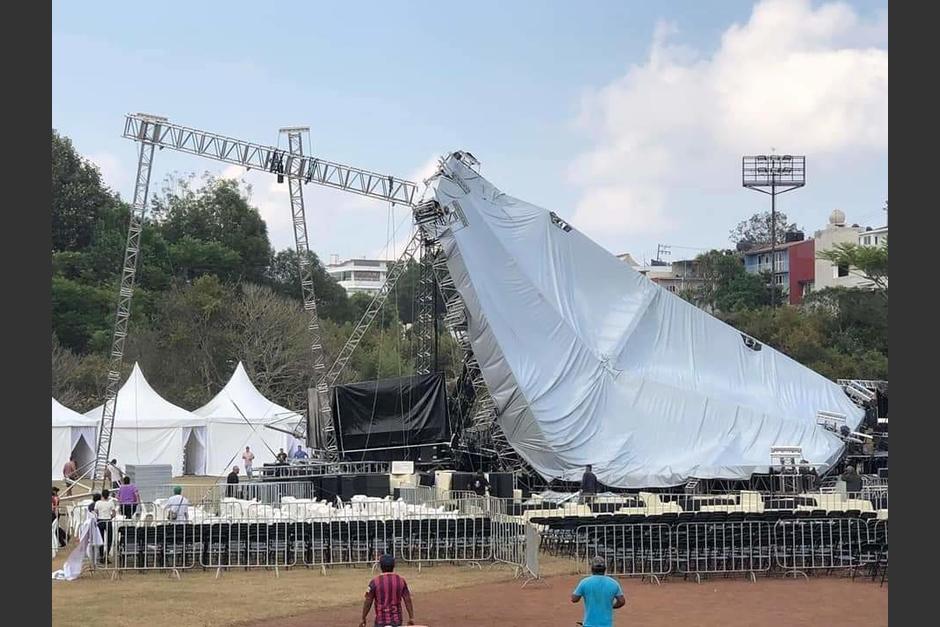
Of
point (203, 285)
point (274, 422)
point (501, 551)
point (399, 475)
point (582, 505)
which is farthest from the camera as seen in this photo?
point (203, 285)

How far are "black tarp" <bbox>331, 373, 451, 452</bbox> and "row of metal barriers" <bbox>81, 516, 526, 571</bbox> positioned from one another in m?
15.5

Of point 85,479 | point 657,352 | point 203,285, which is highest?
point 203,285

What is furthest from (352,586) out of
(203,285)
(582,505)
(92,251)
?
(92,251)

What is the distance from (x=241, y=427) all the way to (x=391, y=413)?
11.2m

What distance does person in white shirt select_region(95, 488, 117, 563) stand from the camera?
22.1 m

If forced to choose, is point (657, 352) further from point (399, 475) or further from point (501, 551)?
point (501, 551)

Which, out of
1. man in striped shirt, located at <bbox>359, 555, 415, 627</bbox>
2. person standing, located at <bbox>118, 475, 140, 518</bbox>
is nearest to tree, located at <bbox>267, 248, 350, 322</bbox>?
person standing, located at <bbox>118, 475, 140, 518</bbox>

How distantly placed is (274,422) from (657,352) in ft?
57.3

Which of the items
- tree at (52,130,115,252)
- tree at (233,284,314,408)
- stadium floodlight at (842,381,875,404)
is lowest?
stadium floodlight at (842,381,875,404)

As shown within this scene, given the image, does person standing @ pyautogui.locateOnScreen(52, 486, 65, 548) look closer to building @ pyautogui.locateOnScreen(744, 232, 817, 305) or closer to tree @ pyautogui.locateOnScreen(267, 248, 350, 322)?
tree @ pyautogui.locateOnScreen(267, 248, 350, 322)

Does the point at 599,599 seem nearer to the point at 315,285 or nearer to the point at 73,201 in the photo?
the point at 315,285

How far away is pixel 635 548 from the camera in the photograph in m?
21.6

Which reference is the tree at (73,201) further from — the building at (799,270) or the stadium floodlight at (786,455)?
the stadium floodlight at (786,455)

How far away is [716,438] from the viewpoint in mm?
35438
